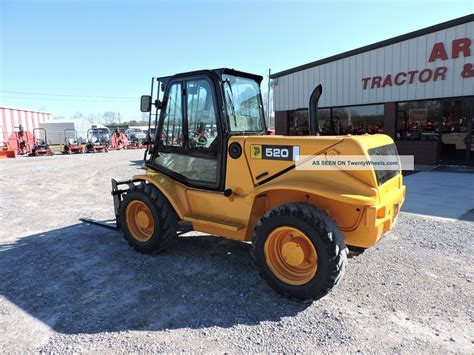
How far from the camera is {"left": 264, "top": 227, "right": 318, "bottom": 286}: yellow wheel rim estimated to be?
3.54 meters

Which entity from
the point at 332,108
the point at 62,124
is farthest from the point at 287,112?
the point at 62,124

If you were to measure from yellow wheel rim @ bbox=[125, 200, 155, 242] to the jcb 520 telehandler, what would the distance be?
0.02m

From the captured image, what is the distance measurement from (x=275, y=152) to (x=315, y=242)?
1097 mm

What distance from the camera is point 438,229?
5715 millimetres

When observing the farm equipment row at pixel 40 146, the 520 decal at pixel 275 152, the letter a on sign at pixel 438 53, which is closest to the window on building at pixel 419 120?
the letter a on sign at pixel 438 53

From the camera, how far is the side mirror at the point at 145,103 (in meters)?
4.80

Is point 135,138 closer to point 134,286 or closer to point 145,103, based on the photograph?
point 145,103

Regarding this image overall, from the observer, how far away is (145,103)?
15.8 ft

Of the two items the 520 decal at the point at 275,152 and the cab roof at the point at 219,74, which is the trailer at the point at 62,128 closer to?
the cab roof at the point at 219,74

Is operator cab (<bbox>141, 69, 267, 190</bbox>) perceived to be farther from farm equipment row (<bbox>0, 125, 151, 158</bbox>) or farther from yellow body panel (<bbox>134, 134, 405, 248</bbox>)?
farm equipment row (<bbox>0, 125, 151, 158</bbox>)

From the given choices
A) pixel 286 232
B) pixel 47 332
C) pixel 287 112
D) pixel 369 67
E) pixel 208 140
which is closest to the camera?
pixel 47 332

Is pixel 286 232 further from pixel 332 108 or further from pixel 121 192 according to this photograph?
pixel 332 108

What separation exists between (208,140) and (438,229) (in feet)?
13.4

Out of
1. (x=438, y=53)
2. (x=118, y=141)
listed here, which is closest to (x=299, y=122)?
(x=438, y=53)
